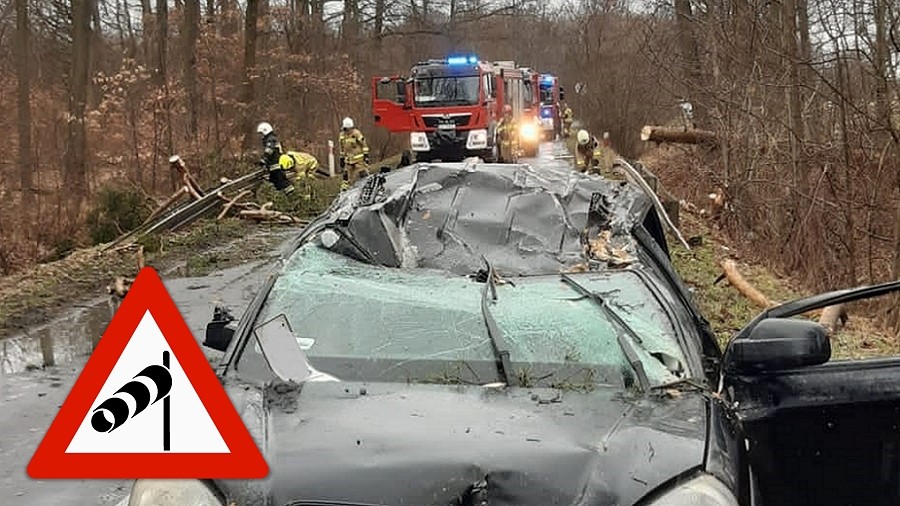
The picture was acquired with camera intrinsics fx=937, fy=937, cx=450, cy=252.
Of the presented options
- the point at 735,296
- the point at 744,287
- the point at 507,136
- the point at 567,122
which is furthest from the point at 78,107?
the point at 567,122

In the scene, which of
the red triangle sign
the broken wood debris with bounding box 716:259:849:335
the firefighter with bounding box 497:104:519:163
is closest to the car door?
the red triangle sign

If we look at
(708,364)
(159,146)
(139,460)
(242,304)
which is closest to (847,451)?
(708,364)

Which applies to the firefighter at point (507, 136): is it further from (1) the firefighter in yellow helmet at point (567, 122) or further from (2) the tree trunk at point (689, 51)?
(1) the firefighter in yellow helmet at point (567, 122)

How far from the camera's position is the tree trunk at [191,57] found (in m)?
21.1

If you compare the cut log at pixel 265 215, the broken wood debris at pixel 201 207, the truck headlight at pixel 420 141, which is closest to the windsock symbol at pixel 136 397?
the broken wood debris at pixel 201 207

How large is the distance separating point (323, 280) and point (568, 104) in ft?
134

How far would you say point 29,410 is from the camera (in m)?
6.40

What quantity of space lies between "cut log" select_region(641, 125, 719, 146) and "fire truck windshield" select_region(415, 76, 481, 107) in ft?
17.7

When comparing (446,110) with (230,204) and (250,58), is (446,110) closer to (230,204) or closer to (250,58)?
(250,58)

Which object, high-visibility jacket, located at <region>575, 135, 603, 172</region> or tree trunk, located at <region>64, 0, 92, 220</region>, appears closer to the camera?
high-visibility jacket, located at <region>575, 135, 603, 172</region>

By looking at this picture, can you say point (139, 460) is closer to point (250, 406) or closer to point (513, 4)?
point (250, 406)

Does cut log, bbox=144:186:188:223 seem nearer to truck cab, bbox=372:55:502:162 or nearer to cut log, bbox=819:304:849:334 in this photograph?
truck cab, bbox=372:55:502:162

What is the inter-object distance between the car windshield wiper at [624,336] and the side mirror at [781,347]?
0.99 feet

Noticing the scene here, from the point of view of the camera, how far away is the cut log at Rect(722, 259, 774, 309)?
9257 millimetres
